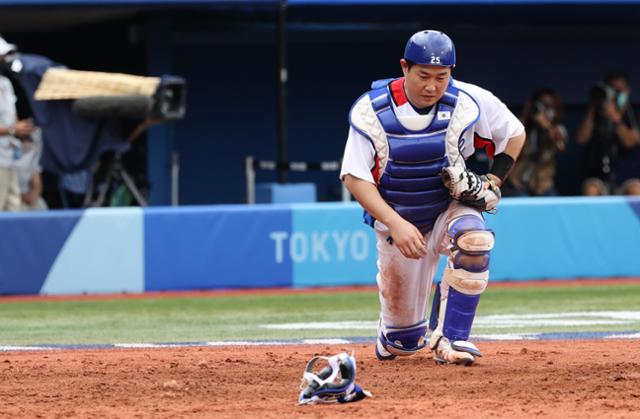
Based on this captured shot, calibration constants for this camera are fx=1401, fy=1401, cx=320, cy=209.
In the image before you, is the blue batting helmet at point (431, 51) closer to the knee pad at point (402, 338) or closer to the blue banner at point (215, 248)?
the knee pad at point (402, 338)

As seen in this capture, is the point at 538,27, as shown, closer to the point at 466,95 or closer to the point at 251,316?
the point at 251,316

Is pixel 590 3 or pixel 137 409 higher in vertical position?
pixel 590 3

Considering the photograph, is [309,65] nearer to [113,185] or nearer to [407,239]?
[113,185]

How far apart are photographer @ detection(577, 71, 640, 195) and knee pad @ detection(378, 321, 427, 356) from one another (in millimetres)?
9393

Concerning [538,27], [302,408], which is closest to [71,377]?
[302,408]

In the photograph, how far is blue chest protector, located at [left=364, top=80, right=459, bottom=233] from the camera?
7066 millimetres

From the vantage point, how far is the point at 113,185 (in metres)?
16.1

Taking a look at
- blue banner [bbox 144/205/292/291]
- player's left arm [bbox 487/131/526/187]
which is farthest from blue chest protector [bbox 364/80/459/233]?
blue banner [bbox 144/205/292/291]

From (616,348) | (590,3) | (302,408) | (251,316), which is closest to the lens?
(302,408)

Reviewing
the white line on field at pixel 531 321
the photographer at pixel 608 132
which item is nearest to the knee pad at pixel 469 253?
the white line on field at pixel 531 321

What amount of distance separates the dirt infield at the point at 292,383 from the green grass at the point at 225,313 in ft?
4.51

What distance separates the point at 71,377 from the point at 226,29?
11597 mm

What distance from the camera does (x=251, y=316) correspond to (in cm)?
1124

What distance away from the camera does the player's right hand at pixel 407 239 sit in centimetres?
677
